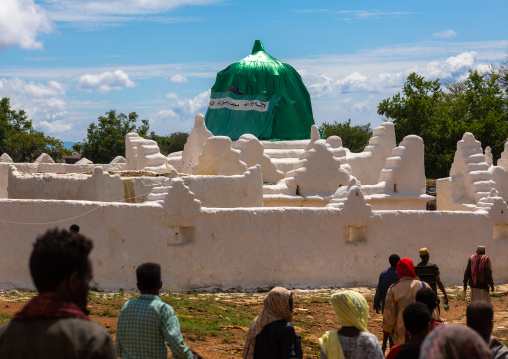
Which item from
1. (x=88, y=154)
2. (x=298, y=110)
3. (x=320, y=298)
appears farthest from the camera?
(x=88, y=154)

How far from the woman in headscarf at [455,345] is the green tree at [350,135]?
172ft

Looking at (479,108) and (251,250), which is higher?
(479,108)

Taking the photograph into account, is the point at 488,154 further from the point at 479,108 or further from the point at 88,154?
the point at 88,154

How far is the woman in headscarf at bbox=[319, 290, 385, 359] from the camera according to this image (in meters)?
5.29

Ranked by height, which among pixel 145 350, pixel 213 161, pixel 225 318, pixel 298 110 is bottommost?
pixel 225 318

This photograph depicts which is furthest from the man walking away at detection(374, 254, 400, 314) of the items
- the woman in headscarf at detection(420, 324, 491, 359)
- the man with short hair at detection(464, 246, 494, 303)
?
the woman in headscarf at detection(420, 324, 491, 359)

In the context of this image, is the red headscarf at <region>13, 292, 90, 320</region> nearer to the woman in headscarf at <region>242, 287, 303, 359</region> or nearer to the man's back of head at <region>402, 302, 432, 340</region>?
the woman in headscarf at <region>242, 287, 303, 359</region>

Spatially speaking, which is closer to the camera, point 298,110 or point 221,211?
point 221,211

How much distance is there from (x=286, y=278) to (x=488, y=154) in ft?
59.0

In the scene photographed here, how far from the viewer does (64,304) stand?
133 inches

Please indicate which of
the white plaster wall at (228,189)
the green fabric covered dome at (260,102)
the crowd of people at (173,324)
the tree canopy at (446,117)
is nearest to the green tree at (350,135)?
the tree canopy at (446,117)

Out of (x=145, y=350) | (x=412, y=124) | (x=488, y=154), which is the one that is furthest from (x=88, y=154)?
(x=145, y=350)

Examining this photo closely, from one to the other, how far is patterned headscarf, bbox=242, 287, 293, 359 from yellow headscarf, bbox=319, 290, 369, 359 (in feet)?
1.32

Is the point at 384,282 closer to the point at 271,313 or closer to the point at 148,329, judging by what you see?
the point at 271,313
